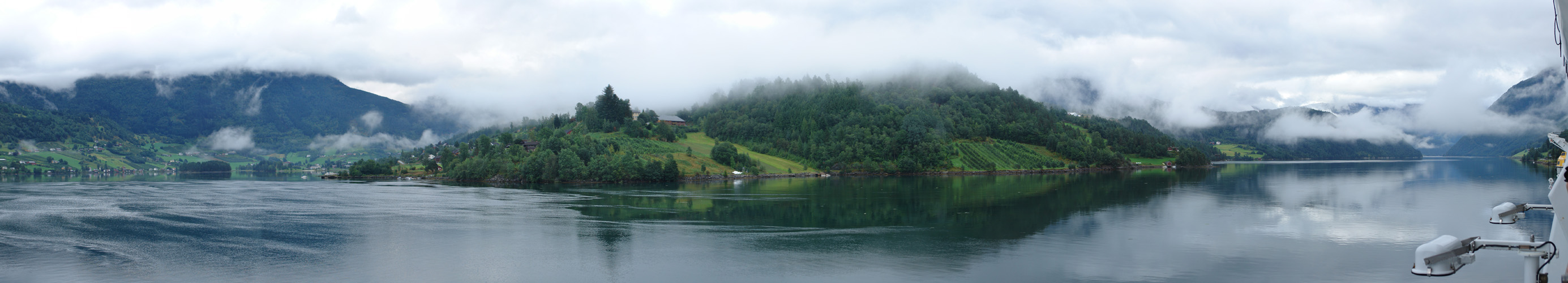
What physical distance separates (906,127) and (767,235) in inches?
3330

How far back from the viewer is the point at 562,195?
198ft

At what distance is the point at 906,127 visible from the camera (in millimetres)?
114125

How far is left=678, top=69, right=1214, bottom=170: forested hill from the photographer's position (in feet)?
362

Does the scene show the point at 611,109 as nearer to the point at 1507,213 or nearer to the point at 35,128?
the point at 1507,213

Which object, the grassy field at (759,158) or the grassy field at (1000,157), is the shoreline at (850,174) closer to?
the grassy field at (1000,157)

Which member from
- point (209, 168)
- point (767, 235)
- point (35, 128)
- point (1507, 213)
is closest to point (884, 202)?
point (767, 235)

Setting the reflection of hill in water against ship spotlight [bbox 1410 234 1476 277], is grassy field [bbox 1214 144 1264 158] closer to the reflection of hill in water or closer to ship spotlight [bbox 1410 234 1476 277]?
the reflection of hill in water

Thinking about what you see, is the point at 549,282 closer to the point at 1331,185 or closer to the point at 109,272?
the point at 109,272

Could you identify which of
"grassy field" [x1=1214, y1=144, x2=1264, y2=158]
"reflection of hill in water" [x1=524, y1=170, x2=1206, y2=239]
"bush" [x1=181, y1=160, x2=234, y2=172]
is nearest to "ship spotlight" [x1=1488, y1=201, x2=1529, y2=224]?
"reflection of hill in water" [x1=524, y1=170, x2=1206, y2=239]

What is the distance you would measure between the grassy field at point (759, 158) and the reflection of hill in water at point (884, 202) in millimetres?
16136

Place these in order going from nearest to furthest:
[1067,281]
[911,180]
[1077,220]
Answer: [1067,281] < [1077,220] < [911,180]

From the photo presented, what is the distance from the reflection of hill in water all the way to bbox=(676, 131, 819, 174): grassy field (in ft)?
52.9

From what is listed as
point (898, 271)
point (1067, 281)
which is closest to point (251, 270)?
point (898, 271)

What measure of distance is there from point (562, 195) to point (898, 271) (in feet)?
140
